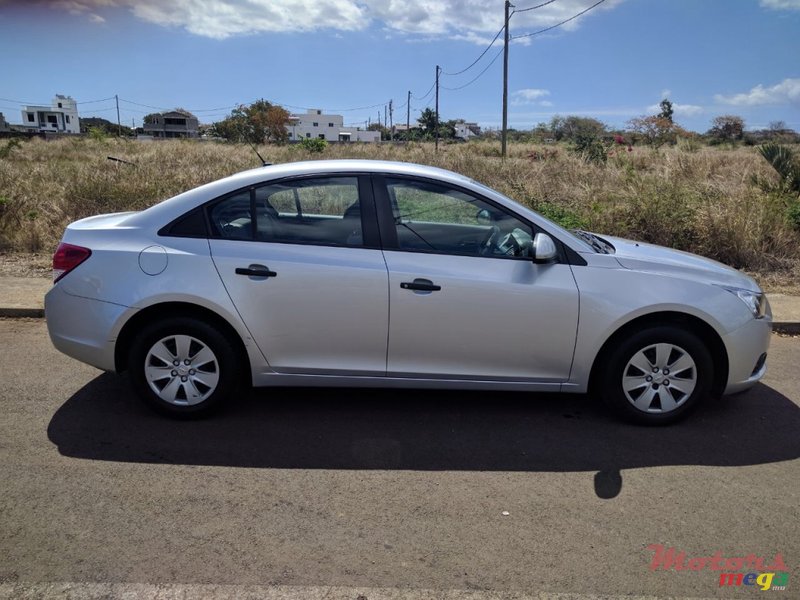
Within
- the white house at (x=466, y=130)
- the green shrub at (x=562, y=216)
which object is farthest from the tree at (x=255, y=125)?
the white house at (x=466, y=130)

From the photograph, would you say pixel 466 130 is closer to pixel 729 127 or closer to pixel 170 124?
pixel 170 124

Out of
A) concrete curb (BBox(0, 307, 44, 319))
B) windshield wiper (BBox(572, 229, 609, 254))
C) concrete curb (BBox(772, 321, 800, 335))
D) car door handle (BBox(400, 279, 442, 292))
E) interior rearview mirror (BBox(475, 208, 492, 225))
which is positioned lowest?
concrete curb (BBox(772, 321, 800, 335))

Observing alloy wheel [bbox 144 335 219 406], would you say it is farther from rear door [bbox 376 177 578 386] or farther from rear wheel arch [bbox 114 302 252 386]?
rear door [bbox 376 177 578 386]

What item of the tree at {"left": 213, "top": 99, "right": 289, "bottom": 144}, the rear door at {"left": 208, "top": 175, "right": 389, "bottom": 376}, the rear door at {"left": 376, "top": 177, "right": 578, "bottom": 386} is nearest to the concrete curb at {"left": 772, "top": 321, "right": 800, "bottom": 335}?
the rear door at {"left": 376, "top": 177, "right": 578, "bottom": 386}

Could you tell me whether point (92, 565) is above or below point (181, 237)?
below

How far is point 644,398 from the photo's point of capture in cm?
427

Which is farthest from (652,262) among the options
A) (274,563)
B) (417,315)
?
(274,563)

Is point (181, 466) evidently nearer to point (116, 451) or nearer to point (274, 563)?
point (116, 451)

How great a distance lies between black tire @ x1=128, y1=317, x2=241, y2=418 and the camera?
413 centimetres

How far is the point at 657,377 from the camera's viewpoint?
4.25m

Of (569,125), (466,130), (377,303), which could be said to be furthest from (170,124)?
(377,303)

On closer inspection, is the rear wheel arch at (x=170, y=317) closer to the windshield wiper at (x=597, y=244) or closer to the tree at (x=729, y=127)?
the windshield wiper at (x=597, y=244)

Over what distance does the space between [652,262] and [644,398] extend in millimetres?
914

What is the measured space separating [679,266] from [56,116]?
126462 millimetres
